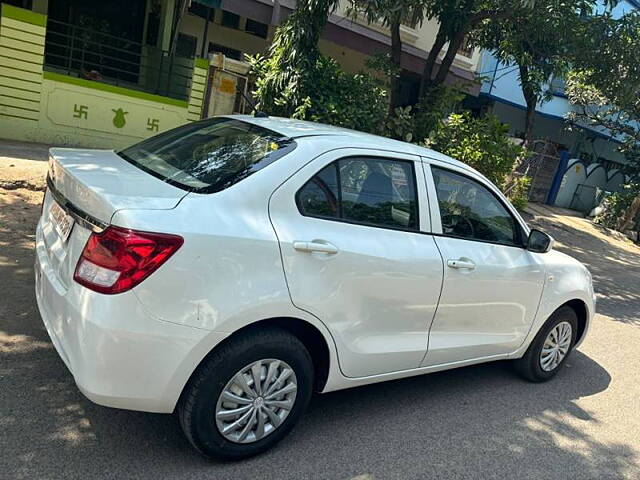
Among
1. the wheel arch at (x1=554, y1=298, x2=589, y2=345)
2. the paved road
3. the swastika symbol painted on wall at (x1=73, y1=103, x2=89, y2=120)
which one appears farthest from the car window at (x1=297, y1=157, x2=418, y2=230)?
the swastika symbol painted on wall at (x1=73, y1=103, x2=89, y2=120)

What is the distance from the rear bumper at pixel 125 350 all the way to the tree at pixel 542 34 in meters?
5.94

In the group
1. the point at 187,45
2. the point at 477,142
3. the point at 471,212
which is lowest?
the point at 471,212

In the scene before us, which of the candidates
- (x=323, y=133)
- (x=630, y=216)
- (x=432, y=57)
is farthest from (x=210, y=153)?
(x=630, y=216)

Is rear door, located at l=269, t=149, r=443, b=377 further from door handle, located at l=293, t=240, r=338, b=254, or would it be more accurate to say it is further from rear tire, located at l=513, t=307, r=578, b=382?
rear tire, located at l=513, t=307, r=578, b=382

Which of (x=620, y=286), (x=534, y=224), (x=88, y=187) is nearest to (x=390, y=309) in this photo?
(x=88, y=187)

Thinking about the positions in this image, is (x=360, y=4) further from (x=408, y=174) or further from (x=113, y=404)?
(x=113, y=404)

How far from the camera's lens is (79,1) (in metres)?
12.7

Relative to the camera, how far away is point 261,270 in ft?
8.66

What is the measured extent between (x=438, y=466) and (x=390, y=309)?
37.0 inches

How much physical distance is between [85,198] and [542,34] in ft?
21.8

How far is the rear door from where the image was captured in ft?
9.26

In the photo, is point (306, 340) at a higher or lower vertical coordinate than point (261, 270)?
lower

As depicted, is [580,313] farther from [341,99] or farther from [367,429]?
[341,99]

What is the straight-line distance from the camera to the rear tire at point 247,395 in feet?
8.61
